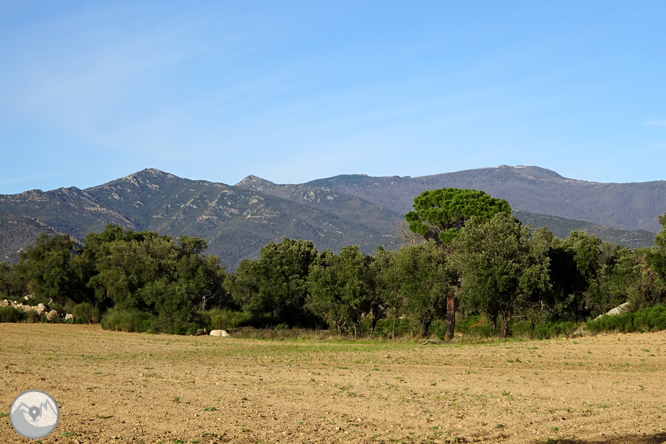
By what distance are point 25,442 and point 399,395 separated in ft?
32.9

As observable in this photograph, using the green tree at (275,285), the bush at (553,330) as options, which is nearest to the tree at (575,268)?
the bush at (553,330)

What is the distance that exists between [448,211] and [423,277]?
12446mm

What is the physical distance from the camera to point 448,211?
181 ft

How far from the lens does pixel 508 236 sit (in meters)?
42.5

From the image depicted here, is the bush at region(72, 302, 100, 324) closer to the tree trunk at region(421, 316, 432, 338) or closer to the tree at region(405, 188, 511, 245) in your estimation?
the tree at region(405, 188, 511, 245)

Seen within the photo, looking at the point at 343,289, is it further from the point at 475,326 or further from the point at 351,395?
the point at 351,395

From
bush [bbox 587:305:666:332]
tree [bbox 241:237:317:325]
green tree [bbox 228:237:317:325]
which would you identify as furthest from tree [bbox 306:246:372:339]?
bush [bbox 587:305:666:332]

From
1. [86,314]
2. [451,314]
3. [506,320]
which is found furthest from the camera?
[86,314]

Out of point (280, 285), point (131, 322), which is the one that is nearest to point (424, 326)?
point (280, 285)

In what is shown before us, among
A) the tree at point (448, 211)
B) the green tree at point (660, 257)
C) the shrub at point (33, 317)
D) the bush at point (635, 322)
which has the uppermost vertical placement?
the tree at point (448, 211)

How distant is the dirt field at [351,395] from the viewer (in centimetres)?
1207

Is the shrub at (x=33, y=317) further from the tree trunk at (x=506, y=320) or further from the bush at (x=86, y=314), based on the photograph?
the tree trunk at (x=506, y=320)

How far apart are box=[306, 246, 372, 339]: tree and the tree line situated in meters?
0.10

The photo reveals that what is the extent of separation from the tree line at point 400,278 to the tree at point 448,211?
0.12 meters
